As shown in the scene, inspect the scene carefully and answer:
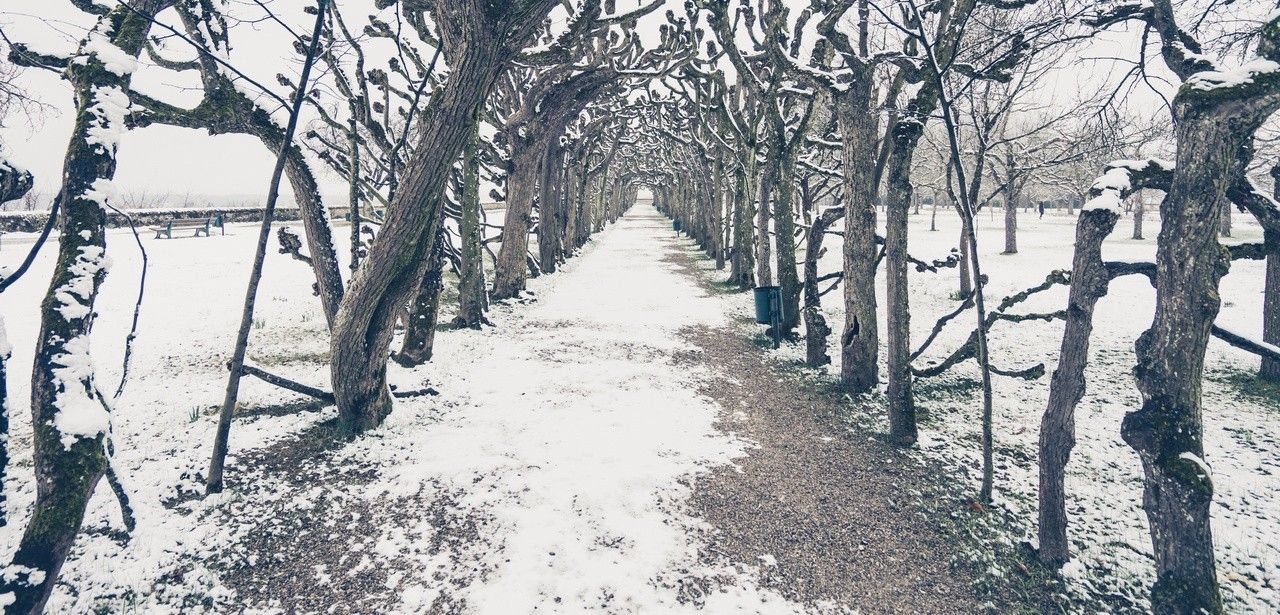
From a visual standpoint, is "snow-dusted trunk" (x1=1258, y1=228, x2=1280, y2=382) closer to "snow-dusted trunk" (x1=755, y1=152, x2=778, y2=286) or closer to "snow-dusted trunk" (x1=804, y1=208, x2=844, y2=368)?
"snow-dusted trunk" (x1=804, y1=208, x2=844, y2=368)

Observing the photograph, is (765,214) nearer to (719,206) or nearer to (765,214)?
(765,214)

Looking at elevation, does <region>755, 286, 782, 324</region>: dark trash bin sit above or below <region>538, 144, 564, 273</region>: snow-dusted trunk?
below

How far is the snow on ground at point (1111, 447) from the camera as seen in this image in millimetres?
3441

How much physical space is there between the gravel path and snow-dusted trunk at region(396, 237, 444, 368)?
403cm

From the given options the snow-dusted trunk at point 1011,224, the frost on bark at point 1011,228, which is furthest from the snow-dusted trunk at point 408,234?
the frost on bark at point 1011,228

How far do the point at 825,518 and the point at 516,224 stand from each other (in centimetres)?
942

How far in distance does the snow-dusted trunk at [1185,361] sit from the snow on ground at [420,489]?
6.73 ft

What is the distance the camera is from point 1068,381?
3.33 meters

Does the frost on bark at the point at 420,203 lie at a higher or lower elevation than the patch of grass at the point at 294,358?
higher

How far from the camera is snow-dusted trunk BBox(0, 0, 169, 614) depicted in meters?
2.84

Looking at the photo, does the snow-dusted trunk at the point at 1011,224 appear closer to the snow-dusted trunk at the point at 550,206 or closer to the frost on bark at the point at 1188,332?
the snow-dusted trunk at the point at 550,206

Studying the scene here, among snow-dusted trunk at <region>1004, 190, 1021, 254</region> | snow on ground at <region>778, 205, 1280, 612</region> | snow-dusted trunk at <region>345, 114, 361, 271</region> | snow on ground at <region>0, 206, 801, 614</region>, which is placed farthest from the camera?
snow-dusted trunk at <region>1004, 190, 1021, 254</region>

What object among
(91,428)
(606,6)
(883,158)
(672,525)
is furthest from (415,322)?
(606,6)

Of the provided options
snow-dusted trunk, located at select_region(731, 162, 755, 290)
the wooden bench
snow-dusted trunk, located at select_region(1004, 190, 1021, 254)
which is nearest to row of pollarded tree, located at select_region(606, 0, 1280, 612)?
snow-dusted trunk, located at select_region(731, 162, 755, 290)
